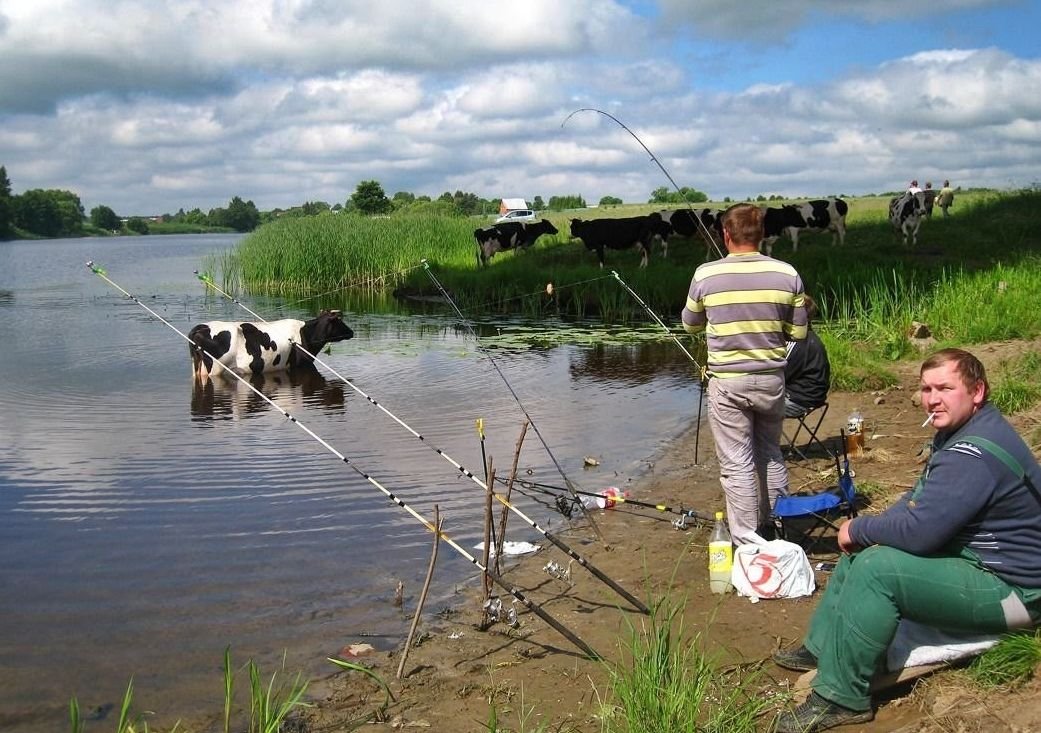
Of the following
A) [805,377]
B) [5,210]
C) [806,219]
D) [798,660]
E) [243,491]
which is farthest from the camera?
[5,210]

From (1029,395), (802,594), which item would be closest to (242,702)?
(802,594)

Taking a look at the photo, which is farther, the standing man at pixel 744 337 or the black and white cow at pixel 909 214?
the black and white cow at pixel 909 214

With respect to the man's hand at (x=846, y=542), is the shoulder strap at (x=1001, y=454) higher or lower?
higher

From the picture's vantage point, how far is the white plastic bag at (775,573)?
4852 millimetres

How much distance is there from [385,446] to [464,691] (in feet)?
17.8

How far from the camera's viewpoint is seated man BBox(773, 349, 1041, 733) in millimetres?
3389

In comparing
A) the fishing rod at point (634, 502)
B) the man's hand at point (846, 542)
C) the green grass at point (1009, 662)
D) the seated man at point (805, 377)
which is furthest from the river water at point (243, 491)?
the green grass at point (1009, 662)

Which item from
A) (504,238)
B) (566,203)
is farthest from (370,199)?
(504,238)

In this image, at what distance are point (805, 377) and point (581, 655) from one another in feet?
11.1

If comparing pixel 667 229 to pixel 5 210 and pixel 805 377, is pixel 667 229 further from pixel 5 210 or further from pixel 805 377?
pixel 5 210

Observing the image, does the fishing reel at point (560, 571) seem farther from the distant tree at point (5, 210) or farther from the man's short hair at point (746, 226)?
Result: the distant tree at point (5, 210)

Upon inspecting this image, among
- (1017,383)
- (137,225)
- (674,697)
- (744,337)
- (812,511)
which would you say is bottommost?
(674,697)

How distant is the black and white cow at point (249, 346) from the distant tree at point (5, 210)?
108 m

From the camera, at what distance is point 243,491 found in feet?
25.9
